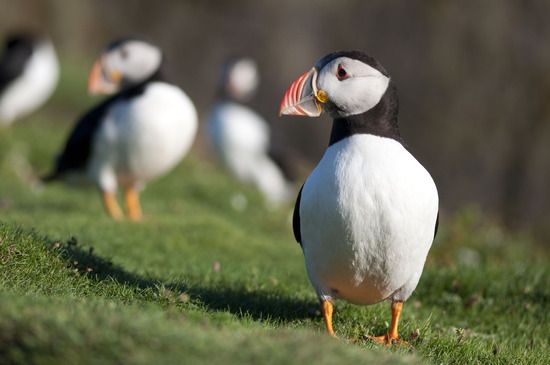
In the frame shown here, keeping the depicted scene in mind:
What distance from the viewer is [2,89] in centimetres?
1477

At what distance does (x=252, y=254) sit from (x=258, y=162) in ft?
18.6

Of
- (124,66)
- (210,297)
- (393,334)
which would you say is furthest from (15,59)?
(393,334)

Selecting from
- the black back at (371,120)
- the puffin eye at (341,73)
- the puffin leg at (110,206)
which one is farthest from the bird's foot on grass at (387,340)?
the puffin leg at (110,206)

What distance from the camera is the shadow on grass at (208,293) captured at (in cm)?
512

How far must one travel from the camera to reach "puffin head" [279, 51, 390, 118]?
15.8ft

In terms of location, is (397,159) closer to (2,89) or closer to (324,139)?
(2,89)

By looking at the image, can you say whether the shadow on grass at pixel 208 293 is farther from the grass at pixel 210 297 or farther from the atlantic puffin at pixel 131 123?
the atlantic puffin at pixel 131 123

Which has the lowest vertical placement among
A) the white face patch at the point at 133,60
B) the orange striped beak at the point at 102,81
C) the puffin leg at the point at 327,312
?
the puffin leg at the point at 327,312

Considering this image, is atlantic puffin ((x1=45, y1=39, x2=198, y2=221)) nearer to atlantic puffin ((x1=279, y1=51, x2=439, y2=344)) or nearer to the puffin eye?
atlantic puffin ((x1=279, y1=51, x2=439, y2=344))

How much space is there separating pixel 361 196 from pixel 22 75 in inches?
457

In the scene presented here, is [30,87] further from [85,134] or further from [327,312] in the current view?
[327,312]

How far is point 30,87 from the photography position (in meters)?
15.1

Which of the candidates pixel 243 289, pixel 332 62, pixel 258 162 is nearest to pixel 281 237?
pixel 258 162

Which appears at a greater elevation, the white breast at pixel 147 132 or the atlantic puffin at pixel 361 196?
the atlantic puffin at pixel 361 196
